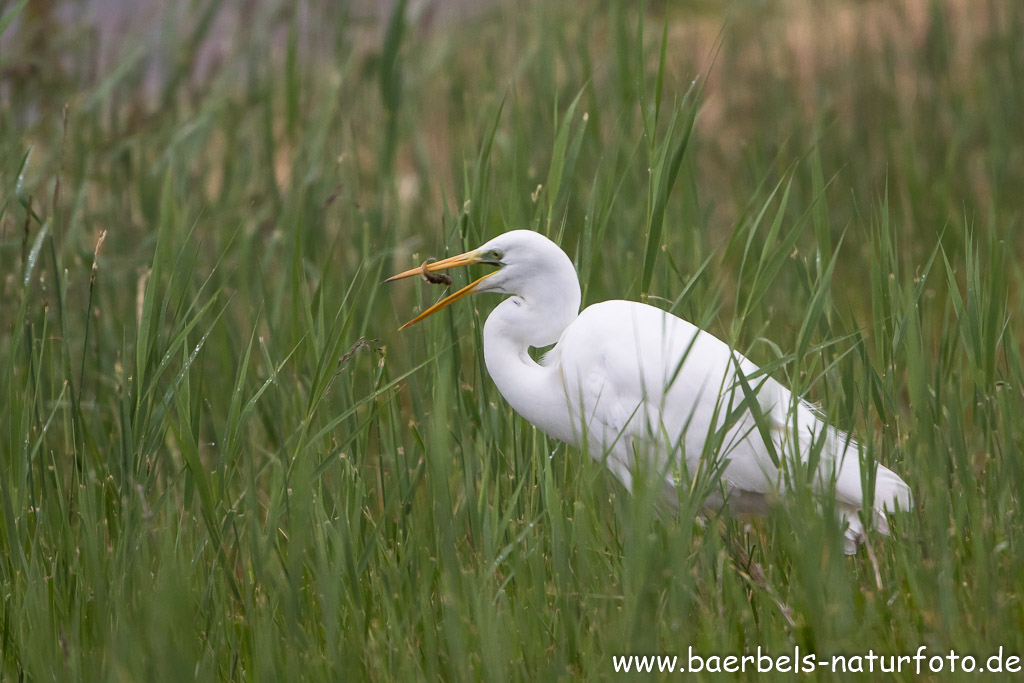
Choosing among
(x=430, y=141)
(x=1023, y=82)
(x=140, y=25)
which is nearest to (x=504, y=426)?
(x=140, y=25)

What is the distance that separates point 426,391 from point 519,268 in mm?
296

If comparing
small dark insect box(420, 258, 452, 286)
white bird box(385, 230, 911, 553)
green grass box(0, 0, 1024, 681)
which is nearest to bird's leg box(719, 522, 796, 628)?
green grass box(0, 0, 1024, 681)

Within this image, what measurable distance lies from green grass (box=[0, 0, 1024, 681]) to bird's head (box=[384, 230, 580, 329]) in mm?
99

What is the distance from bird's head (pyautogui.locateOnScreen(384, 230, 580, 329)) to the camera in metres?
1.78

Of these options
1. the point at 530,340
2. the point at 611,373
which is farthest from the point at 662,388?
the point at 530,340

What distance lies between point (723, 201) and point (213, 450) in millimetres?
1928

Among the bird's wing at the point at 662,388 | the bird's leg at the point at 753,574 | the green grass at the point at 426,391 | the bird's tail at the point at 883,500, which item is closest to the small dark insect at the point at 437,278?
the green grass at the point at 426,391

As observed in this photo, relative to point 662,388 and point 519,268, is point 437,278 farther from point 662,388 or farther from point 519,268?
point 662,388

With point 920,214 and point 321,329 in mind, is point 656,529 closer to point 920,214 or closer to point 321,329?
point 321,329

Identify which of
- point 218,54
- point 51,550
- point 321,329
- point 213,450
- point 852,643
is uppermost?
point 218,54

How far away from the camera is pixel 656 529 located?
1.68m

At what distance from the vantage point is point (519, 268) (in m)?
1.82

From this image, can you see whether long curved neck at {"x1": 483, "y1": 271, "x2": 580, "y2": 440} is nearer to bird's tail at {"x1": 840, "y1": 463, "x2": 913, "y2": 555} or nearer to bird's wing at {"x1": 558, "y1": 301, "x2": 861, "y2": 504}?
bird's wing at {"x1": 558, "y1": 301, "x2": 861, "y2": 504}

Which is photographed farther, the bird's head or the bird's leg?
the bird's head
